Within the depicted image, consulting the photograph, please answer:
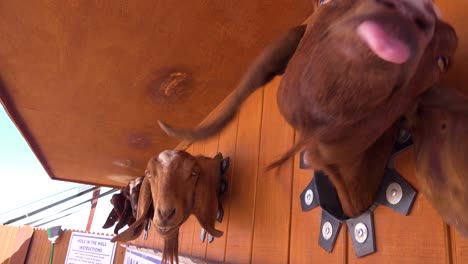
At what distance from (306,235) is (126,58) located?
54cm

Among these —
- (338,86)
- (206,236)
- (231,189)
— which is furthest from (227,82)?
(338,86)

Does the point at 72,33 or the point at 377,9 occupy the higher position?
the point at 72,33

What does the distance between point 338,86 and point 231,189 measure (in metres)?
0.67

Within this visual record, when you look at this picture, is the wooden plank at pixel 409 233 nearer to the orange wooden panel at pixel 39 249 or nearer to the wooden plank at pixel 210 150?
the wooden plank at pixel 210 150

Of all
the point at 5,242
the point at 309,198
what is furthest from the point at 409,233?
the point at 5,242

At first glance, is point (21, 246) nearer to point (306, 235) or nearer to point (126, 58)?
point (126, 58)

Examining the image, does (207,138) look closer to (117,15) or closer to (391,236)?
(391,236)

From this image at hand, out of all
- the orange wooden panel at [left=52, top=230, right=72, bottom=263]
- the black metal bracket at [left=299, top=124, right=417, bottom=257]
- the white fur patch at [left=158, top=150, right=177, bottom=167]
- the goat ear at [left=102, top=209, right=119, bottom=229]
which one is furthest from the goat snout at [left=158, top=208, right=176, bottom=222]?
the orange wooden panel at [left=52, top=230, right=72, bottom=263]

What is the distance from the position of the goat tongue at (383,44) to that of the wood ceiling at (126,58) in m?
0.41

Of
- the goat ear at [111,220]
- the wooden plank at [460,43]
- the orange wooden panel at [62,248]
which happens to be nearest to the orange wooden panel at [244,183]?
the wooden plank at [460,43]

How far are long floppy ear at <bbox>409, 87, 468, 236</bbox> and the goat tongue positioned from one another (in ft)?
0.33

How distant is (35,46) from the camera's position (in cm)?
80

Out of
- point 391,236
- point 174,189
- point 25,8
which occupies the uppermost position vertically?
point 25,8

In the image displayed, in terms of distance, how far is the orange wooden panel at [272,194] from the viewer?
65cm
